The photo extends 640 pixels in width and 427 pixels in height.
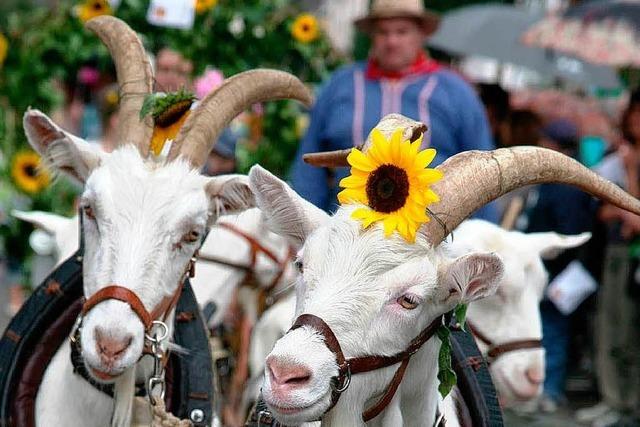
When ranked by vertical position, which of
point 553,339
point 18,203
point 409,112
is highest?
point 409,112

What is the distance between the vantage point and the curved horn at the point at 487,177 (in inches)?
167

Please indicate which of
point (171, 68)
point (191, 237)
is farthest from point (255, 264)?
point (191, 237)

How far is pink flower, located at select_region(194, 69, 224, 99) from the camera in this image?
8992 millimetres

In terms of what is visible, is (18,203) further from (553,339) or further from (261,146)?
(553,339)

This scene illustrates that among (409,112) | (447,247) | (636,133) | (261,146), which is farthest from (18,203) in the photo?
(447,247)

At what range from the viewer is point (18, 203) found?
9648 mm

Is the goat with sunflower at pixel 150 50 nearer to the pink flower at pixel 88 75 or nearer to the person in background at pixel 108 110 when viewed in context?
the pink flower at pixel 88 75

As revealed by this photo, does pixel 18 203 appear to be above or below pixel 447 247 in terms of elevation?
below

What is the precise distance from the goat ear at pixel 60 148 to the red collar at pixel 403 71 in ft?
7.52

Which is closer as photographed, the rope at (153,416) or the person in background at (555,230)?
the rope at (153,416)

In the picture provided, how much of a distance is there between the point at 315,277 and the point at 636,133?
20.9ft

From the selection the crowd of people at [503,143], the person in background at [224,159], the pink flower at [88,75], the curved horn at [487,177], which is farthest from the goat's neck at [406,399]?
the pink flower at [88,75]

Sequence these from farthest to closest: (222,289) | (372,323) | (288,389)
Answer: (222,289), (372,323), (288,389)

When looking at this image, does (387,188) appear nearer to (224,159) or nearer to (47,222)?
(47,222)
